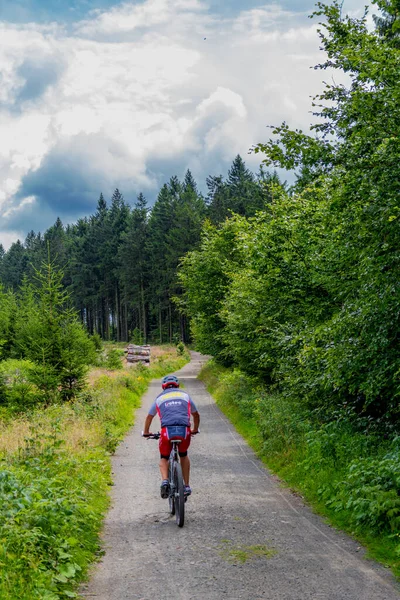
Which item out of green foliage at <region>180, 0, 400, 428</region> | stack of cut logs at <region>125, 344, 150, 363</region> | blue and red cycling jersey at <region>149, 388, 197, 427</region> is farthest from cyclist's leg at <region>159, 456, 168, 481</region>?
stack of cut logs at <region>125, 344, 150, 363</region>

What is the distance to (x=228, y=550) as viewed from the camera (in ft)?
22.0

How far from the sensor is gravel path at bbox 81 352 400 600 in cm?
554

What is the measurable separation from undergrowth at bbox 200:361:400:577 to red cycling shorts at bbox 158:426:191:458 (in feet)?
7.82

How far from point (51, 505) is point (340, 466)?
17.5ft

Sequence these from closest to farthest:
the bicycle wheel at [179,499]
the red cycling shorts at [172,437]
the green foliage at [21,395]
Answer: the bicycle wheel at [179,499], the red cycling shorts at [172,437], the green foliage at [21,395]

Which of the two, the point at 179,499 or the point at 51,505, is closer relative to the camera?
the point at 51,505

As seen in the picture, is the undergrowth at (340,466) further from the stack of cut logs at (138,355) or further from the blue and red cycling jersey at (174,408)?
the stack of cut logs at (138,355)

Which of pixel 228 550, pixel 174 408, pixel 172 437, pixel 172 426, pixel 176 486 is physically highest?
pixel 174 408

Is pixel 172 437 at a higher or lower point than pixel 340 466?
higher

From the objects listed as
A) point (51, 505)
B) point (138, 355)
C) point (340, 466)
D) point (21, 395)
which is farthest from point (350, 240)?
point (138, 355)

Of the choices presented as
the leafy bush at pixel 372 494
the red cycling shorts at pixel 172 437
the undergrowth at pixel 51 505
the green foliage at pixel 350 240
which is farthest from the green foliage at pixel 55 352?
the leafy bush at pixel 372 494

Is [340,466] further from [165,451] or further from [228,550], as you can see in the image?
[228,550]

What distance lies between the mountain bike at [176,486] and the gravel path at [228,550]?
204 mm

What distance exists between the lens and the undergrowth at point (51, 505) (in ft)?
17.7
